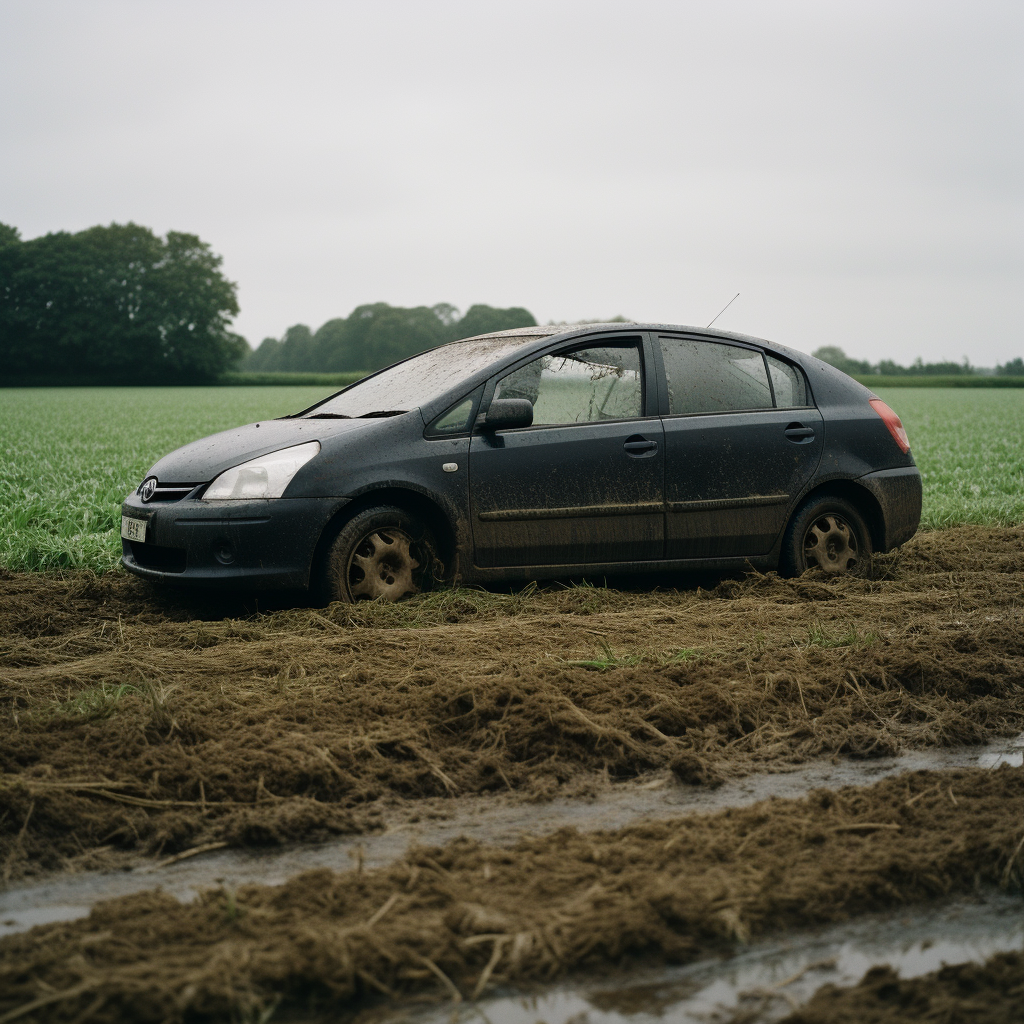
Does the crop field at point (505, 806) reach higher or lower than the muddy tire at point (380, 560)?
lower

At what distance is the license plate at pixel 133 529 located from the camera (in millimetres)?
6211

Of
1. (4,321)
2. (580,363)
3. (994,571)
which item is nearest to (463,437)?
(580,363)

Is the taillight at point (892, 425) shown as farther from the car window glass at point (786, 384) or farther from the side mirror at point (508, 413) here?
the side mirror at point (508, 413)

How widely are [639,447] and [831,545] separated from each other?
1.63 metres

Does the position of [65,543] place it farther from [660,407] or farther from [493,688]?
[493,688]

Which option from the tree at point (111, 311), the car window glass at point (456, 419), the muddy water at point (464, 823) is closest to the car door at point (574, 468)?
the car window glass at point (456, 419)

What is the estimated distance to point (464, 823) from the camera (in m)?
3.39

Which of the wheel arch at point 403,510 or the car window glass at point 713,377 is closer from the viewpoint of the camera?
the wheel arch at point 403,510

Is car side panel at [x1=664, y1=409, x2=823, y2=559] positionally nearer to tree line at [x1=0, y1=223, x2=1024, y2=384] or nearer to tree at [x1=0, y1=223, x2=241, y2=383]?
tree line at [x1=0, y1=223, x2=1024, y2=384]

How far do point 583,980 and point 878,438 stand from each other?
19.0ft

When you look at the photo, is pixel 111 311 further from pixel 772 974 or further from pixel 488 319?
pixel 772 974

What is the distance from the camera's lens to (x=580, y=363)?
269 inches

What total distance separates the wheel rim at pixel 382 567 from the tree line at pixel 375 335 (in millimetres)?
92160

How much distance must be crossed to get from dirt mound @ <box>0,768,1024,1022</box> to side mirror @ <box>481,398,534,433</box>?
131 inches
